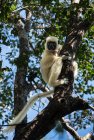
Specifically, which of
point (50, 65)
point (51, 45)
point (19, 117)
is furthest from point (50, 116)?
point (51, 45)

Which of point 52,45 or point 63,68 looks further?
point 52,45

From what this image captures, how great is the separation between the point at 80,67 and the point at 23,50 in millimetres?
2363

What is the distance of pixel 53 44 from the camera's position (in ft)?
26.8

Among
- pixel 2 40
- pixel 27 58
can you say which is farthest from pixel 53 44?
pixel 2 40

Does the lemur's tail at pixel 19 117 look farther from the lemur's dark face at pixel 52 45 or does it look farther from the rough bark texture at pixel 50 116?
the lemur's dark face at pixel 52 45

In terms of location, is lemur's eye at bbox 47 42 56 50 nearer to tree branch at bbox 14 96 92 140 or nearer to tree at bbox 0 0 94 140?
tree at bbox 0 0 94 140

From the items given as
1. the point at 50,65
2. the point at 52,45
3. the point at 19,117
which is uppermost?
the point at 52,45

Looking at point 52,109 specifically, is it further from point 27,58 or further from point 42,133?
point 27,58

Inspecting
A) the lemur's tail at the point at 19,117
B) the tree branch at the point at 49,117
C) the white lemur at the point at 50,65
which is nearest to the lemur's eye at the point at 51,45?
the white lemur at the point at 50,65

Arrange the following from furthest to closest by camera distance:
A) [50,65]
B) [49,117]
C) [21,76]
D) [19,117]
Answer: [21,76]
[50,65]
[19,117]
[49,117]

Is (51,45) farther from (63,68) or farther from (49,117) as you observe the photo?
(49,117)

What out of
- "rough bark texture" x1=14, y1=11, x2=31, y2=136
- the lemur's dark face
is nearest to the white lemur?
the lemur's dark face

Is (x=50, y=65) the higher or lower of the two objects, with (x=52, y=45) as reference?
lower

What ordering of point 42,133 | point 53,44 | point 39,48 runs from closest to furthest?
1. point 42,133
2. point 53,44
3. point 39,48
